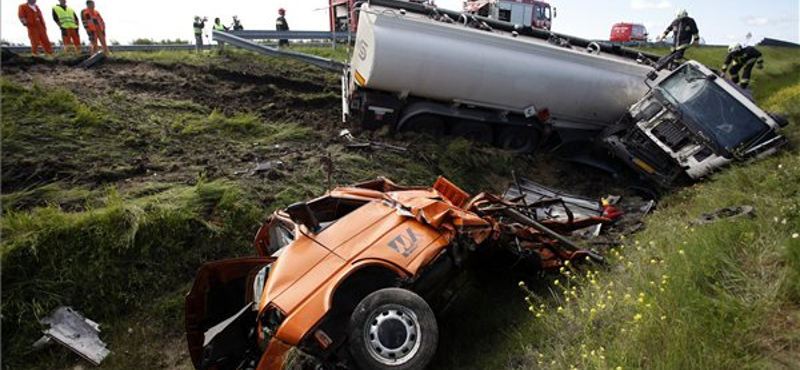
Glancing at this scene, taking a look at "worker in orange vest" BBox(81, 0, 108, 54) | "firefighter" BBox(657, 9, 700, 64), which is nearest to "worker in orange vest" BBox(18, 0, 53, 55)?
"worker in orange vest" BBox(81, 0, 108, 54)

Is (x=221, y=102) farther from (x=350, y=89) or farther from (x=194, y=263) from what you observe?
(x=194, y=263)

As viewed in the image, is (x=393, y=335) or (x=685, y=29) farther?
(x=685, y=29)

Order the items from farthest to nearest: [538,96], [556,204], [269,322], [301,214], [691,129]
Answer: [538,96] → [691,129] → [556,204] → [301,214] → [269,322]

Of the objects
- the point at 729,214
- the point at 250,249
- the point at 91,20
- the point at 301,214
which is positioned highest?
the point at 91,20

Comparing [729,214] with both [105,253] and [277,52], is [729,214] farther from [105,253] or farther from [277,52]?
[277,52]

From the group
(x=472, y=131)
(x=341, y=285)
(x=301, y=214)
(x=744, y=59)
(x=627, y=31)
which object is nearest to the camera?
(x=341, y=285)

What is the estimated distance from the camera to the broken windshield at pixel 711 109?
22.3 feet

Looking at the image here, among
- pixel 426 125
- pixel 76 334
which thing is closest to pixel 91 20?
pixel 426 125

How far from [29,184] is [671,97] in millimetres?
8478

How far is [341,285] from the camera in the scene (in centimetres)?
331

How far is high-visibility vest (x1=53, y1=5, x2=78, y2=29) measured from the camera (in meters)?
10.3

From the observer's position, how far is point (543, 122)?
8.40 meters

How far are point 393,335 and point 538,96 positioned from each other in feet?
19.4

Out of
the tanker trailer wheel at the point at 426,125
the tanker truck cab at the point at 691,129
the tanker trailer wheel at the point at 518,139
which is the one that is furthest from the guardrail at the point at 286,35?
the tanker truck cab at the point at 691,129
